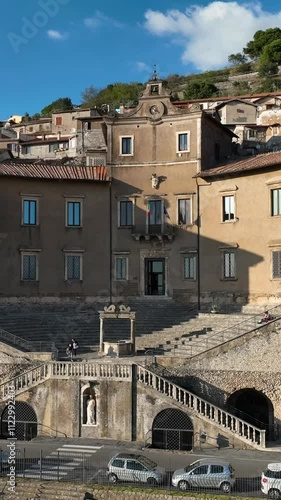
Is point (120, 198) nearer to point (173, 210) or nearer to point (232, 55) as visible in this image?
point (173, 210)

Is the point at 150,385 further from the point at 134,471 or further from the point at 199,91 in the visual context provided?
the point at 199,91

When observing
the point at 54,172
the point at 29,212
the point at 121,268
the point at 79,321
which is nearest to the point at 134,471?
the point at 79,321

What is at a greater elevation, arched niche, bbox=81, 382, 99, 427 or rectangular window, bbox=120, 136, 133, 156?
rectangular window, bbox=120, 136, 133, 156

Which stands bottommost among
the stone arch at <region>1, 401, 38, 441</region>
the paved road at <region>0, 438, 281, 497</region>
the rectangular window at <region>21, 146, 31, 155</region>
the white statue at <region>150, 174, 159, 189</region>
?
the paved road at <region>0, 438, 281, 497</region>

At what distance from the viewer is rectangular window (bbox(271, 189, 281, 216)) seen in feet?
145

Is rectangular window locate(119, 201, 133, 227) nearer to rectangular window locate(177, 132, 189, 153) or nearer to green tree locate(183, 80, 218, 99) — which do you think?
rectangular window locate(177, 132, 189, 153)

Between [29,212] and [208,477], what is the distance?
87.7 feet

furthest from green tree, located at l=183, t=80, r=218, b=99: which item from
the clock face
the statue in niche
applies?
the statue in niche

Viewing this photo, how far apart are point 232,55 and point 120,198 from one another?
127m

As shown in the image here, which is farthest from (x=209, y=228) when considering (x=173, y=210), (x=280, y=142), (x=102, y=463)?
(x=280, y=142)

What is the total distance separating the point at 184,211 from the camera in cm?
4866

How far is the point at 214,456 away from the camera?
31484 mm

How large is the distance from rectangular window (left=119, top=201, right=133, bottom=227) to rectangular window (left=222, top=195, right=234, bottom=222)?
7222 millimetres

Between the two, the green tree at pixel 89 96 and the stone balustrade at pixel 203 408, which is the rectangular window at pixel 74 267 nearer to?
the stone balustrade at pixel 203 408
